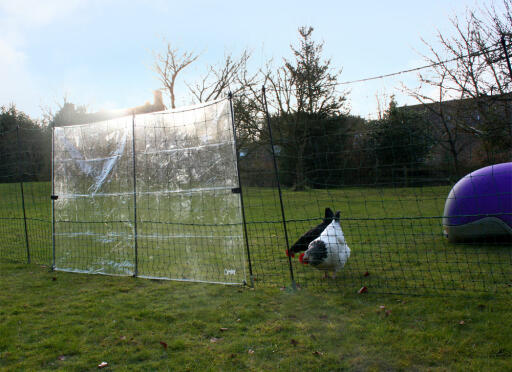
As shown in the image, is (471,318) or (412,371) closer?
(412,371)

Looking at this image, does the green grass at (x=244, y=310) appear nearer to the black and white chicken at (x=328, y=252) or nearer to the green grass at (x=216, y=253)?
the green grass at (x=216, y=253)

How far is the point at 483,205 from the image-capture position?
5.49 meters

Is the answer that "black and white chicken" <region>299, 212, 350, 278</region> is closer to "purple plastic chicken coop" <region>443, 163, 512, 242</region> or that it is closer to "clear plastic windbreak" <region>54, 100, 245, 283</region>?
"clear plastic windbreak" <region>54, 100, 245, 283</region>

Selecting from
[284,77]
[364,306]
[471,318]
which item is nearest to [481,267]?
[471,318]

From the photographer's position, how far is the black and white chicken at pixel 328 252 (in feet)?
14.0

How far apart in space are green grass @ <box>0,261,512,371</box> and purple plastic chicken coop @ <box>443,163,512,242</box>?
230cm

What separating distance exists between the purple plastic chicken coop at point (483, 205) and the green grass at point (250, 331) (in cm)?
230

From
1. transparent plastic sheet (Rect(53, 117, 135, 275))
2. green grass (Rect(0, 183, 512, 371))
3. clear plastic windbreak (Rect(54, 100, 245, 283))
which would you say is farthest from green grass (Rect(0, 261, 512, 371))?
transparent plastic sheet (Rect(53, 117, 135, 275))

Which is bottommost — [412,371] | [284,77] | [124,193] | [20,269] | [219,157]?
[412,371]

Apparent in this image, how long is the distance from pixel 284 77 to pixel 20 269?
18717mm

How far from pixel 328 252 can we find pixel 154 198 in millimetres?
2304

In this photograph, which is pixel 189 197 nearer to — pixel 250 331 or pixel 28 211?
pixel 250 331

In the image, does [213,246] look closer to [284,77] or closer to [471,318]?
[471,318]

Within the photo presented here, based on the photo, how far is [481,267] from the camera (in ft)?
14.9
